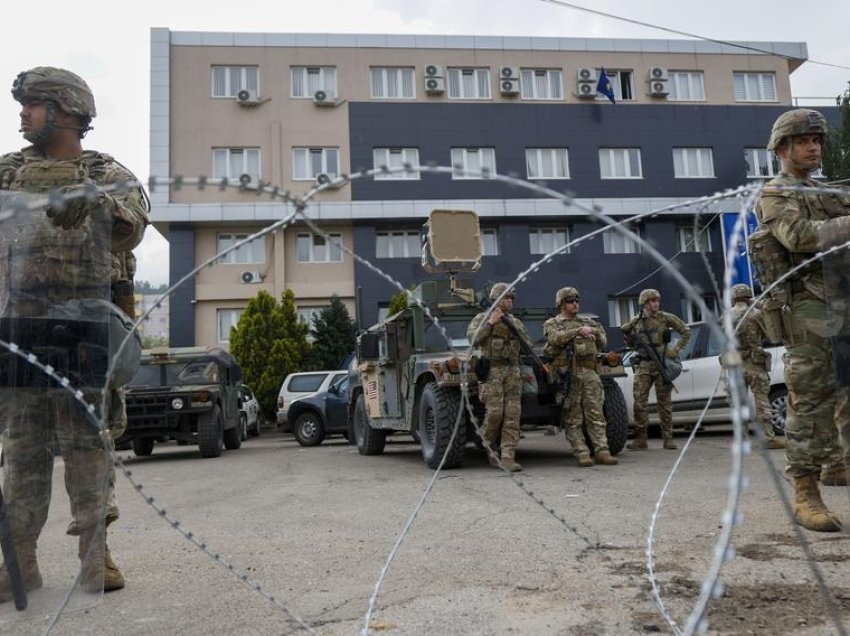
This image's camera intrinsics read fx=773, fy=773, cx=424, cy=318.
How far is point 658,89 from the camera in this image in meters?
24.4

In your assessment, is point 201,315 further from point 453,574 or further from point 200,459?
point 453,574

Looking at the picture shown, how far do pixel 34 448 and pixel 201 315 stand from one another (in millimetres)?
20367

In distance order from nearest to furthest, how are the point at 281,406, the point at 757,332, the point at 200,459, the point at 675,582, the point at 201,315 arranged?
the point at 675,582, the point at 757,332, the point at 200,459, the point at 281,406, the point at 201,315

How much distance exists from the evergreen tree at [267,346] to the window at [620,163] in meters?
10.8

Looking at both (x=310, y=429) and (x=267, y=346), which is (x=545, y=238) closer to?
(x=267, y=346)

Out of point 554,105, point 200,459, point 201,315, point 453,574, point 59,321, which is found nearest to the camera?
point 59,321

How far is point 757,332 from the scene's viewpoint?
7668 millimetres

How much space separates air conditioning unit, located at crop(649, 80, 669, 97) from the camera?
24.4 metres

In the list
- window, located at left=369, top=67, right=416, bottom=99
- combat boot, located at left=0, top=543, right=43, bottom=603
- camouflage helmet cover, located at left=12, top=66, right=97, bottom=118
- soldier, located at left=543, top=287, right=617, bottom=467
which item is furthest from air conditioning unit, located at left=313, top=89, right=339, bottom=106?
combat boot, located at left=0, top=543, right=43, bottom=603

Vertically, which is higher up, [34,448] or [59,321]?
[59,321]

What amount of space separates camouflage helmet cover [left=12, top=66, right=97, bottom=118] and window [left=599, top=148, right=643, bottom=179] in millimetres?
22300

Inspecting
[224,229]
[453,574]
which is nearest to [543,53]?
[224,229]

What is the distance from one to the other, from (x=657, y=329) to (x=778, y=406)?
5.12 feet

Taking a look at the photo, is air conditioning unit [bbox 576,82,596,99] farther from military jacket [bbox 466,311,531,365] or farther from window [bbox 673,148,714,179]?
military jacket [bbox 466,311,531,365]
